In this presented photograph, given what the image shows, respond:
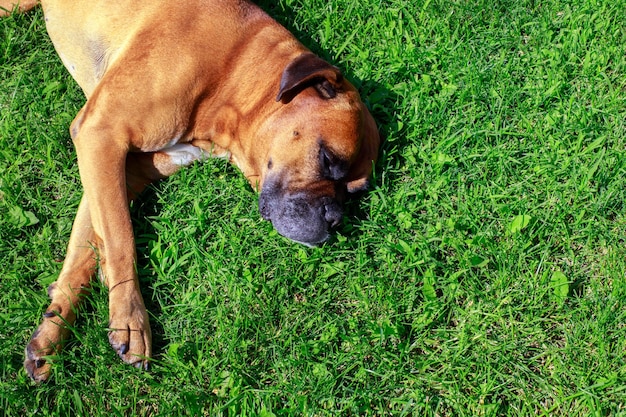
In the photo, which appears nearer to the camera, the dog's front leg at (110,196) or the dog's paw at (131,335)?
the dog's paw at (131,335)

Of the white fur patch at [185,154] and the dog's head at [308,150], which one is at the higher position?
the dog's head at [308,150]

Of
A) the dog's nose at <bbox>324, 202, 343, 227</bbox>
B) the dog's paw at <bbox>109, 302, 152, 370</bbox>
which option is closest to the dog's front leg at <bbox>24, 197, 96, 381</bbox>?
the dog's paw at <bbox>109, 302, 152, 370</bbox>

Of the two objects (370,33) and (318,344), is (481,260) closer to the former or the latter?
(318,344)

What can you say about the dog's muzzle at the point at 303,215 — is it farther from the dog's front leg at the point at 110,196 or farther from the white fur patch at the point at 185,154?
the dog's front leg at the point at 110,196

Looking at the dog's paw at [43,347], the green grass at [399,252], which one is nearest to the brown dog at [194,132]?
the dog's paw at [43,347]

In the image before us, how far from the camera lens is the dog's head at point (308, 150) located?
3893mm

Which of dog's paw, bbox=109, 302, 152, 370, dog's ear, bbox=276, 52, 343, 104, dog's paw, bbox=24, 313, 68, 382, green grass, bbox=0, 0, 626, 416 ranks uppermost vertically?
dog's ear, bbox=276, 52, 343, 104

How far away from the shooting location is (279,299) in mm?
3906

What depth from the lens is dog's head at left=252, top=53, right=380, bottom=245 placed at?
3.89 m

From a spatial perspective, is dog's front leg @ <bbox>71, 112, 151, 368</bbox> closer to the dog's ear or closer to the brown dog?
the brown dog

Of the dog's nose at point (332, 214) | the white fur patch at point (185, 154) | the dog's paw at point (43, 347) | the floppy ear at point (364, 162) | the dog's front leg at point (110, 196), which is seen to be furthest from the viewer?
the white fur patch at point (185, 154)

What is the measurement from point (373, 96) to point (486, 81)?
86 cm

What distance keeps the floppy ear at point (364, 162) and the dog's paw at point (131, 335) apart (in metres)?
1.48

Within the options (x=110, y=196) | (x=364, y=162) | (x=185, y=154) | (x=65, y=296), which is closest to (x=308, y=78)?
(x=364, y=162)
